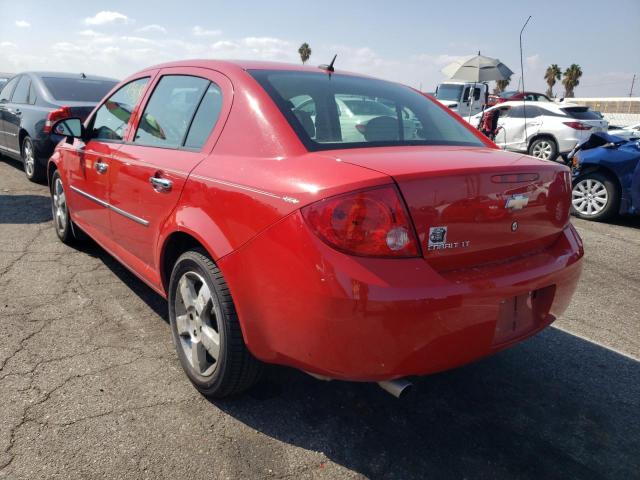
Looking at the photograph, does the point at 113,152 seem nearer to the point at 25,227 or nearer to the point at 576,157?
the point at 25,227

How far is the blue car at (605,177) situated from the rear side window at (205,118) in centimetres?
547

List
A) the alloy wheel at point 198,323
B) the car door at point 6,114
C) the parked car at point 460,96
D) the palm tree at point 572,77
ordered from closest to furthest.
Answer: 1. the alloy wheel at point 198,323
2. the car door at point 6,114
3. the parked car at point 460,96
4. the palm tree at point 572,77

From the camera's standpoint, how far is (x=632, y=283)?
4.49m

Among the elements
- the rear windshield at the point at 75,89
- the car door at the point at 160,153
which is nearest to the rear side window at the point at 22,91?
the rear windshield at the point at 75,89

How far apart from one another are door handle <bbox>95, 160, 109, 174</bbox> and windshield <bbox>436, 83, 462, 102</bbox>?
1771 centimetres

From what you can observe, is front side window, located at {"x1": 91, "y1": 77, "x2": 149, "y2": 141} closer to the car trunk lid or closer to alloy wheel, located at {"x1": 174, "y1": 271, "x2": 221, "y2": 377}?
alloy wheel, located at {"x1": 174, "y1": 271, "x2": 221, "y2": 377}

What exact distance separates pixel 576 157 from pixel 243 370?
6.34m

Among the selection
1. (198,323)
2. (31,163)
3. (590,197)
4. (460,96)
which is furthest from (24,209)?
(460,96)

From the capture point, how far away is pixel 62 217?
459 centimetres

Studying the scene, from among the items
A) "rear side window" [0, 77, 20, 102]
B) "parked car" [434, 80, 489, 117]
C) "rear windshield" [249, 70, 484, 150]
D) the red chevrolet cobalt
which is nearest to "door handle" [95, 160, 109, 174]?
the red chevrolet cobalt

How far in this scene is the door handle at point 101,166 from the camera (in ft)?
10.9

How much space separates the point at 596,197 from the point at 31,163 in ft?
25.7

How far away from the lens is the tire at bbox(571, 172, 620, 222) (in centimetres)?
671

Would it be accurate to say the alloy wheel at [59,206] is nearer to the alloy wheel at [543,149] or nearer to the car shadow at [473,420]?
the car shadow at [473,420]
